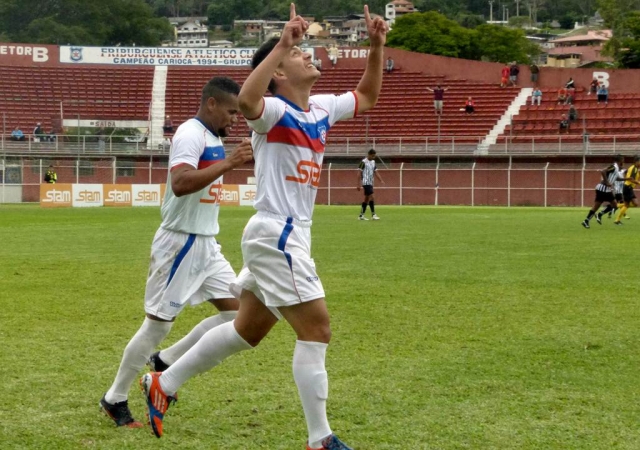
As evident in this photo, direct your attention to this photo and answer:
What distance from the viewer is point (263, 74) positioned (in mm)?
4977

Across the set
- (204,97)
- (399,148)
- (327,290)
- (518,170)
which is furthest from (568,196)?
(204,97)

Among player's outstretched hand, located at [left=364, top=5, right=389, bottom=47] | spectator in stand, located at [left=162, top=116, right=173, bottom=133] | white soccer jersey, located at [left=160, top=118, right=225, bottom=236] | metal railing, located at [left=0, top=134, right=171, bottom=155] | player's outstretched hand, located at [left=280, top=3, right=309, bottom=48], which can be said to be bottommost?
white soccer jersey, located at [left=160, top=118, right=225, bottom=236]

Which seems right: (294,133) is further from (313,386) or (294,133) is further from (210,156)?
(313,386)

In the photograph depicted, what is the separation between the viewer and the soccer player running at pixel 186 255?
595 centimetres

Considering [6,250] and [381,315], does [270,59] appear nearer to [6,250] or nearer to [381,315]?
[381,315]

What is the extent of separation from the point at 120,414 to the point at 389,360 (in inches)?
94.6

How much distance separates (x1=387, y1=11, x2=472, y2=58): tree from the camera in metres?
87.6

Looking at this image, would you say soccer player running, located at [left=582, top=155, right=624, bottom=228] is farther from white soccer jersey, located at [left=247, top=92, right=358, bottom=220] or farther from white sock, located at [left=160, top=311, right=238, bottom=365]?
white soccer jersey, located at [left=247, top=92, right=358, bottom=220]

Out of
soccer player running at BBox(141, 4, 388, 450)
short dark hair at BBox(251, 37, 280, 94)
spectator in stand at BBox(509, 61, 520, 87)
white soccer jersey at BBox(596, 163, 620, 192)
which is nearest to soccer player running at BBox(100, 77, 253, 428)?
soccer player running at BBox(141, 4, 388, 450)

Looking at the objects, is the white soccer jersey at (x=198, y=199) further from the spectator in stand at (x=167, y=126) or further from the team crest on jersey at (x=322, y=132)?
the spectator in stand at (x=167, y=126)

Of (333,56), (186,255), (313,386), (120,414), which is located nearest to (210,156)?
(186,255)

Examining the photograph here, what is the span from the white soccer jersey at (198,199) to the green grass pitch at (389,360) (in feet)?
3.60

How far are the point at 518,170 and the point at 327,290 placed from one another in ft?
123

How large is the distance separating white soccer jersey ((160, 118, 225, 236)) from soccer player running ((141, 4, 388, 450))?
0.75 meters
